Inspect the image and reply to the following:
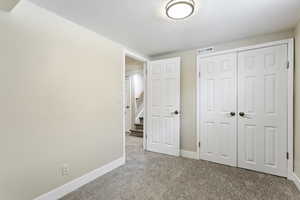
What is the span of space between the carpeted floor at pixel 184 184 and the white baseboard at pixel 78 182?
0.07 m

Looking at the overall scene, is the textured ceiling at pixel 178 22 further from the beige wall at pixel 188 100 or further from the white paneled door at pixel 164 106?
the white paneled door at pixel 164 106

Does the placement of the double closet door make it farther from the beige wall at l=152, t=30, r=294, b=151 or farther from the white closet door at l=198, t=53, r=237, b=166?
the beige wall at l=152, t=30, r=294, b=151

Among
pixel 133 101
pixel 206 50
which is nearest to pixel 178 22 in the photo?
pixel 206 50

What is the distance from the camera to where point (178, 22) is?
2059 millimetres

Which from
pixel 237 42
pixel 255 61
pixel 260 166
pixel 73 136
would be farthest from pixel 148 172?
pixel 237 42

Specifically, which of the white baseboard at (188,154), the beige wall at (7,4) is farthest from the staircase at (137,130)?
the beige wall at (7,4)

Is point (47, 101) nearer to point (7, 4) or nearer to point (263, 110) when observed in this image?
point (7, 4)

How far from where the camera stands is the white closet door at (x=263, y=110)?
7.50 feet

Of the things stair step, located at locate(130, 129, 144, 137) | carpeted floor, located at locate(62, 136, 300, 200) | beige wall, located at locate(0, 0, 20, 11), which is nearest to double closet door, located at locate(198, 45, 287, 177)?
carpeted floor, located at locate(62, 136, 300, 200)

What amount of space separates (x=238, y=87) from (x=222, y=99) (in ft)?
1.09

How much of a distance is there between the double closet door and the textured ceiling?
442mm

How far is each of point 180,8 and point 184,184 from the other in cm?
226

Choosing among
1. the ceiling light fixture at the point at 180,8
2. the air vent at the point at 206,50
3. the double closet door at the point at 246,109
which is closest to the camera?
the ceiling light fixture at the point at 180,8

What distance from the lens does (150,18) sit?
1.95 meters
